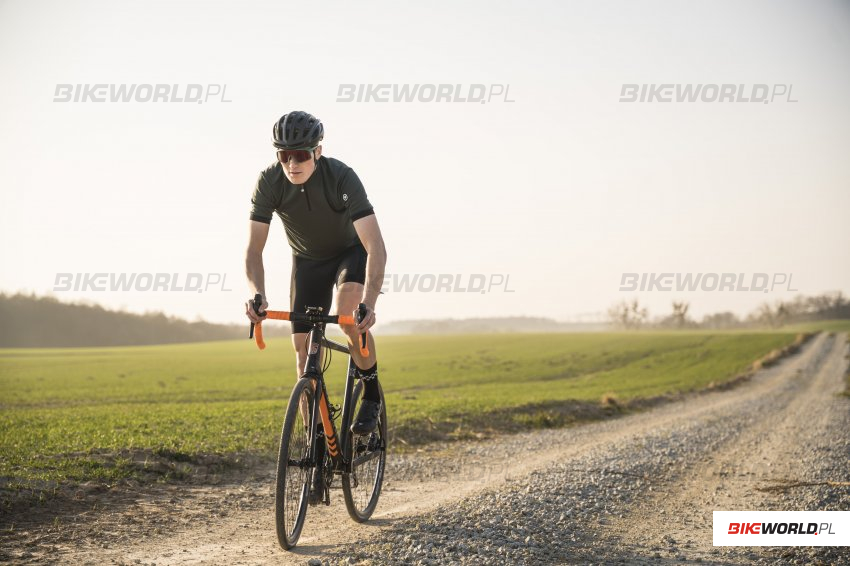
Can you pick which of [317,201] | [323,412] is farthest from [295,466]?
[317,201]

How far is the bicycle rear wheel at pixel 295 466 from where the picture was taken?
534 centimetres

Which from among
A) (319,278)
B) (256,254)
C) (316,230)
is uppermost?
(316,230)

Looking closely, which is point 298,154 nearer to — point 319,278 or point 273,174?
point 273,174

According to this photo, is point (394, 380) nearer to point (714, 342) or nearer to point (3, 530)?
point (3, 530)

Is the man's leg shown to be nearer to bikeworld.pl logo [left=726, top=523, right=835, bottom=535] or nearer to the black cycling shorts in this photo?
the black cycling shorts

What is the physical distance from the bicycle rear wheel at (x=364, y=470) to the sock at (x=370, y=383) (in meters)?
0.07

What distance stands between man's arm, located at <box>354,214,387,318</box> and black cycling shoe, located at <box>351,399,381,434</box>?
1.34 metres

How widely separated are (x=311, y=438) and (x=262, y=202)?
2.17 metres

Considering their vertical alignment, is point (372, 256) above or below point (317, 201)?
below

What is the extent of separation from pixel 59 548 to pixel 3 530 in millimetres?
899

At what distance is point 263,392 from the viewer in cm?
3447

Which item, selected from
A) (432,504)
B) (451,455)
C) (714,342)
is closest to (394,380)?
(451,455)

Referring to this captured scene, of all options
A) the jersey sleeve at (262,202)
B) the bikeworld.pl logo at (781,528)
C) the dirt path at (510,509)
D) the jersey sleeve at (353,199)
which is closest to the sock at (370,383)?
the dirt path at (510,509)

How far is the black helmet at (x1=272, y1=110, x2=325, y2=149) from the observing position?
18.7 ft
